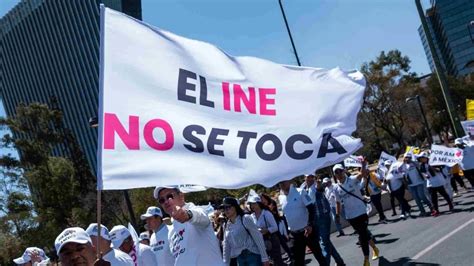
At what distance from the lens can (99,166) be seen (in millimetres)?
3266

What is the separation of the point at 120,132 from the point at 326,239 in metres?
6.43

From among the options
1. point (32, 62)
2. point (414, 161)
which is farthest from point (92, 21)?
point (414, 161)

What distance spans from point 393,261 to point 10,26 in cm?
10955

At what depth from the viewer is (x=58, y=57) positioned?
3861 inches

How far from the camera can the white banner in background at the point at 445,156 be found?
15.8m

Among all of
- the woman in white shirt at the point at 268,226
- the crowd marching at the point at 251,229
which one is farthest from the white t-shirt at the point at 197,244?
the woman in white shirt at the point at 268,226

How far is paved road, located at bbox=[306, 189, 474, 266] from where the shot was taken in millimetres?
8609

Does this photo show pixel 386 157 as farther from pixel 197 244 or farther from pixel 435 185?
pixel 197 244

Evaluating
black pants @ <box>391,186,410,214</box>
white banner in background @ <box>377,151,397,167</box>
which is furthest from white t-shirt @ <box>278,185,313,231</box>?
white banner in background @ <box>377,151,397,167</box>

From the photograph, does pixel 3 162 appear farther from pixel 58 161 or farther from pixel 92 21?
pixel 92 21

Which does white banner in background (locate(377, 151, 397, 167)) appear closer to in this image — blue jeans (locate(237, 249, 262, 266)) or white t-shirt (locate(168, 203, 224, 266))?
blue jeans (locate(237, 249, 262, 266))

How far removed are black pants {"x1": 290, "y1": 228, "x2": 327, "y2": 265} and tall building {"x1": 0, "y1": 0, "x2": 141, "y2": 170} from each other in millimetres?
79315

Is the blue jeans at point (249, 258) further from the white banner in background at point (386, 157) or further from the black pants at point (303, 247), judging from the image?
the white banner in background at point (386, 157)

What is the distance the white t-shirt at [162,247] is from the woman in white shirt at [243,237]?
112 centimetres
